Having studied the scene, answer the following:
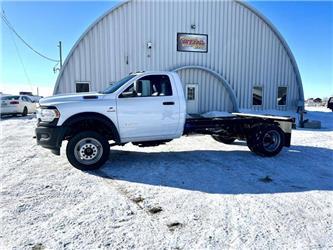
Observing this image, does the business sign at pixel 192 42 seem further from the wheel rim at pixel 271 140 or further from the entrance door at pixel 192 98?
the wheel rim at pixel 271 140

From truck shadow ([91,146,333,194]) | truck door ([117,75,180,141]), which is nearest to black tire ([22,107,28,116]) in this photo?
truck shadow ([91,146,333,194])

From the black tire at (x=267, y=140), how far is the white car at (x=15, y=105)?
17506 millimetres

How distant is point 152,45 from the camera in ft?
55.5

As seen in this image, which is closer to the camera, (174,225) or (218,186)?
(174,225)

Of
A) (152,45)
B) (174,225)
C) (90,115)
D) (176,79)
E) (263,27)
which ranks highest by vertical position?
(263,27)

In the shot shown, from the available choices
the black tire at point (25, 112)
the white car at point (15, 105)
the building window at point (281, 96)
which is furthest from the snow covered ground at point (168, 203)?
the black tire at point (25, 112)

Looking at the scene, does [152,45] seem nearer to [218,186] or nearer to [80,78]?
[80,78]

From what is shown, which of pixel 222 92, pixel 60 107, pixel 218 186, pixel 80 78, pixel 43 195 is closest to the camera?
pixel 43 195

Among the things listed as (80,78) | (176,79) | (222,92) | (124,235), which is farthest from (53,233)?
(222,92)

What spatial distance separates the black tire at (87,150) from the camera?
5.95 m

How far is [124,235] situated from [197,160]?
3885 millimetres

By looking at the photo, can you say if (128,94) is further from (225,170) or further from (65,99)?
(225,170)

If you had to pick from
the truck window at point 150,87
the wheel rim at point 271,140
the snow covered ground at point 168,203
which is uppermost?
the truck window at point 150,87

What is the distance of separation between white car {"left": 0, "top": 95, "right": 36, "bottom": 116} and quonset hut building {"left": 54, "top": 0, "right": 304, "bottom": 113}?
17.3 feet
